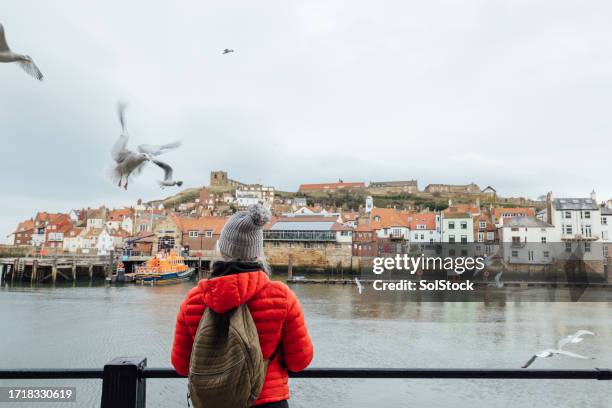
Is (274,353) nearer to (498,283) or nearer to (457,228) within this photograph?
(498,283)

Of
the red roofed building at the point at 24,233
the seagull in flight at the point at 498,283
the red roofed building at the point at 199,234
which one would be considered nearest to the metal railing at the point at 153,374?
the seagull in flight at the point at 498,283

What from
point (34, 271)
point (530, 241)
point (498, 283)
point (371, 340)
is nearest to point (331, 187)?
point (530, 241)

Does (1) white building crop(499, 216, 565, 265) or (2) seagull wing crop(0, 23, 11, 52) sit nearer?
(2) seagull wing crop(0, 23, 11, 52)

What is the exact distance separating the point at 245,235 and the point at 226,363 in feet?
1.49

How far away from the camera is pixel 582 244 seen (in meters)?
44.4

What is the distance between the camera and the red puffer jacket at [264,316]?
1.58 metres

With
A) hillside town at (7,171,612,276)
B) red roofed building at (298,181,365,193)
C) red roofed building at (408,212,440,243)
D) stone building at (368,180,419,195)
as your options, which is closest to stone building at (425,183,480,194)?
stone building at (368,180,419,195)

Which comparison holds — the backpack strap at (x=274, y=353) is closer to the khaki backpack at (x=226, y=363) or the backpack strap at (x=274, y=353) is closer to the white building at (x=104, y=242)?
the khaki backpack at (x=226, y=363)

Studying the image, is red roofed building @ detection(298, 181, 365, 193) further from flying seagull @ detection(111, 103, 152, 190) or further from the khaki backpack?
the khaki backpack

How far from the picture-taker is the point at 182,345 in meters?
1.79

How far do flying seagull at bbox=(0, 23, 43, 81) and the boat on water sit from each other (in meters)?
36.6

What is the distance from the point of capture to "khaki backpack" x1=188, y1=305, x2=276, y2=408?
1.55m

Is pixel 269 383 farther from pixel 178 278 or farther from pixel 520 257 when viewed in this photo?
pixel 520 257

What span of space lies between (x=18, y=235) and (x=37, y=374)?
87714 millimetres
